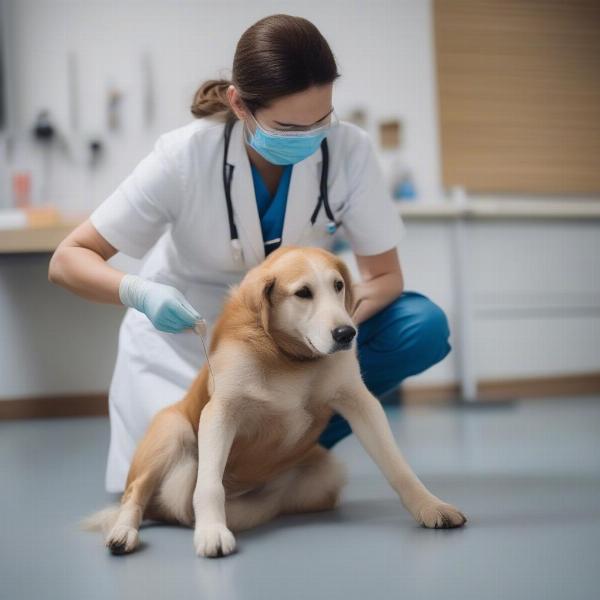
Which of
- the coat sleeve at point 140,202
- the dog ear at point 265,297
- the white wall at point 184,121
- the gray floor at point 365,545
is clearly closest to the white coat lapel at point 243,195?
the coat sleeve at point 140,202

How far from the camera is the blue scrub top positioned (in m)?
1.63

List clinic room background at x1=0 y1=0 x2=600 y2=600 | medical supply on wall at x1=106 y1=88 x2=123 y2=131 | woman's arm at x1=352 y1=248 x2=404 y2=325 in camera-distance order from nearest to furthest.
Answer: woman's arm at x1=352 y1=248 x2=404 y2=325 → clinic room background at x1=0 y1=0 x2=600 y2=600 → medical supply on wall at x1=106 y1=88 x2=123 y2=131

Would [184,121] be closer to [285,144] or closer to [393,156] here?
[393,156]

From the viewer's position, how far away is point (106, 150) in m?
3.71

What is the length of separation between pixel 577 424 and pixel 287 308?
187 centimetres

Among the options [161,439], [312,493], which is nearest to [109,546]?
[161,439]

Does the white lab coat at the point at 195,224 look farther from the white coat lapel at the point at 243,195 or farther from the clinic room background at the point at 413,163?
the clinic room background at the point at 413,163

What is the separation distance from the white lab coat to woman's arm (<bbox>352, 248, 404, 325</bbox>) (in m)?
0.04

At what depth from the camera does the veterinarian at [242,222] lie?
138cm

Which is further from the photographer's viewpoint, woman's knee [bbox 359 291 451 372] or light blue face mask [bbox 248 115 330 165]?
woman's knee [bbox 359 291 451 372]

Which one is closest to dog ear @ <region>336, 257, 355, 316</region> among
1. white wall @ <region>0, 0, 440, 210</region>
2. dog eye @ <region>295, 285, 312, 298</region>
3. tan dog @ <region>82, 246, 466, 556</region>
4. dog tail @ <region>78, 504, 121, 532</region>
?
tan dog @ <region>82, 246, 466, 556</region>

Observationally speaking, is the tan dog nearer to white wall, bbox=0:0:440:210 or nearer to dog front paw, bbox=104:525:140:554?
dog front paw, bbox=104:525:140:554

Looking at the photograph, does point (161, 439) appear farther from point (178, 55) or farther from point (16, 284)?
point (178, 55)

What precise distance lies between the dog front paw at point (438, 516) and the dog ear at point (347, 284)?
15.6 inches
